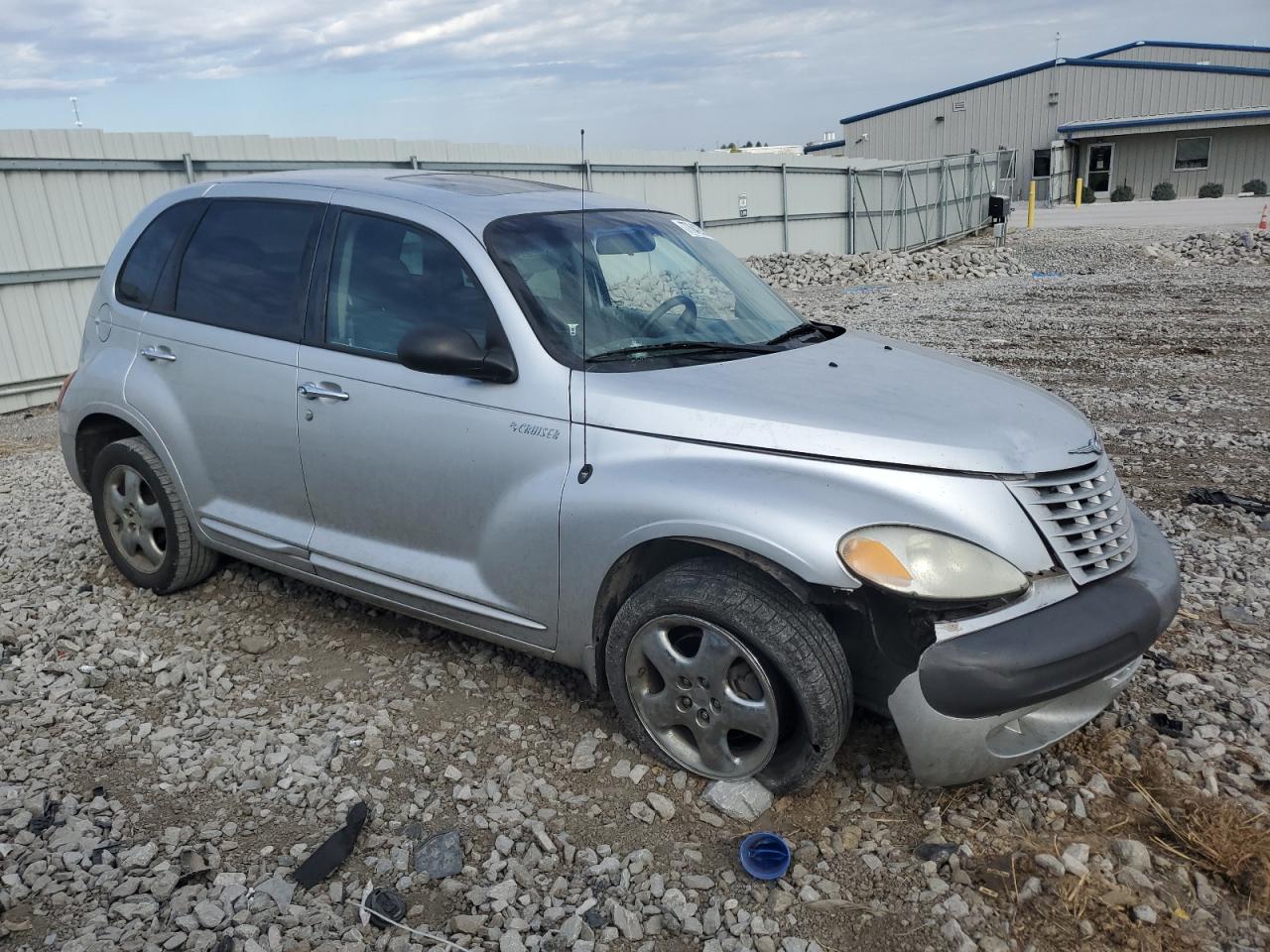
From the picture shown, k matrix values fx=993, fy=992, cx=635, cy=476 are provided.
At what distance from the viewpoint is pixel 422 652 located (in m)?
4.33

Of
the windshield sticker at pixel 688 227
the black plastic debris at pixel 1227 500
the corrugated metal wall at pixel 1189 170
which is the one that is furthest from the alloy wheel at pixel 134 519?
the corrugated metal wall at pixel 1189 170

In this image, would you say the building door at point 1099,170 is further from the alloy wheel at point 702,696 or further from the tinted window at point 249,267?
the alloy wheel at point 702,696

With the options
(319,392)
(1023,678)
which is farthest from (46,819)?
(1023,678)

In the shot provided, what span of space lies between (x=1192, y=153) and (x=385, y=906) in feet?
176

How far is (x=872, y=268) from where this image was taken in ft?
69.5

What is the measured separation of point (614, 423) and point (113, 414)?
2748mm

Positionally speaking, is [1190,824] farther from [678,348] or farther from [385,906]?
[385,906]

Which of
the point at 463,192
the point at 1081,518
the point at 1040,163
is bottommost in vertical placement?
the point at 1040,163

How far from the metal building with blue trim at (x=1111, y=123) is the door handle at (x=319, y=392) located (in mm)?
46994

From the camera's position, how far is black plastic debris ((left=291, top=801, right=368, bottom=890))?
294 centimetres

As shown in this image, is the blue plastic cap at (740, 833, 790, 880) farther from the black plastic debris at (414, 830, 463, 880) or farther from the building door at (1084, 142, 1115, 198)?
the building door at (1084, 142, 1115, 198)

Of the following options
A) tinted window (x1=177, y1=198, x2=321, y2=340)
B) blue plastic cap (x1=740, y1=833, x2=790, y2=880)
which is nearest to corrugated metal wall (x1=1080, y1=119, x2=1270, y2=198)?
tinted window (x1=177, y1=198, x2=321, y2=340)

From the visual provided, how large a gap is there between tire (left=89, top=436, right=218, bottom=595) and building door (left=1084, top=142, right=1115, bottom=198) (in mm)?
52399

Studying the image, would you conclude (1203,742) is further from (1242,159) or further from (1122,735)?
(1242,159)
